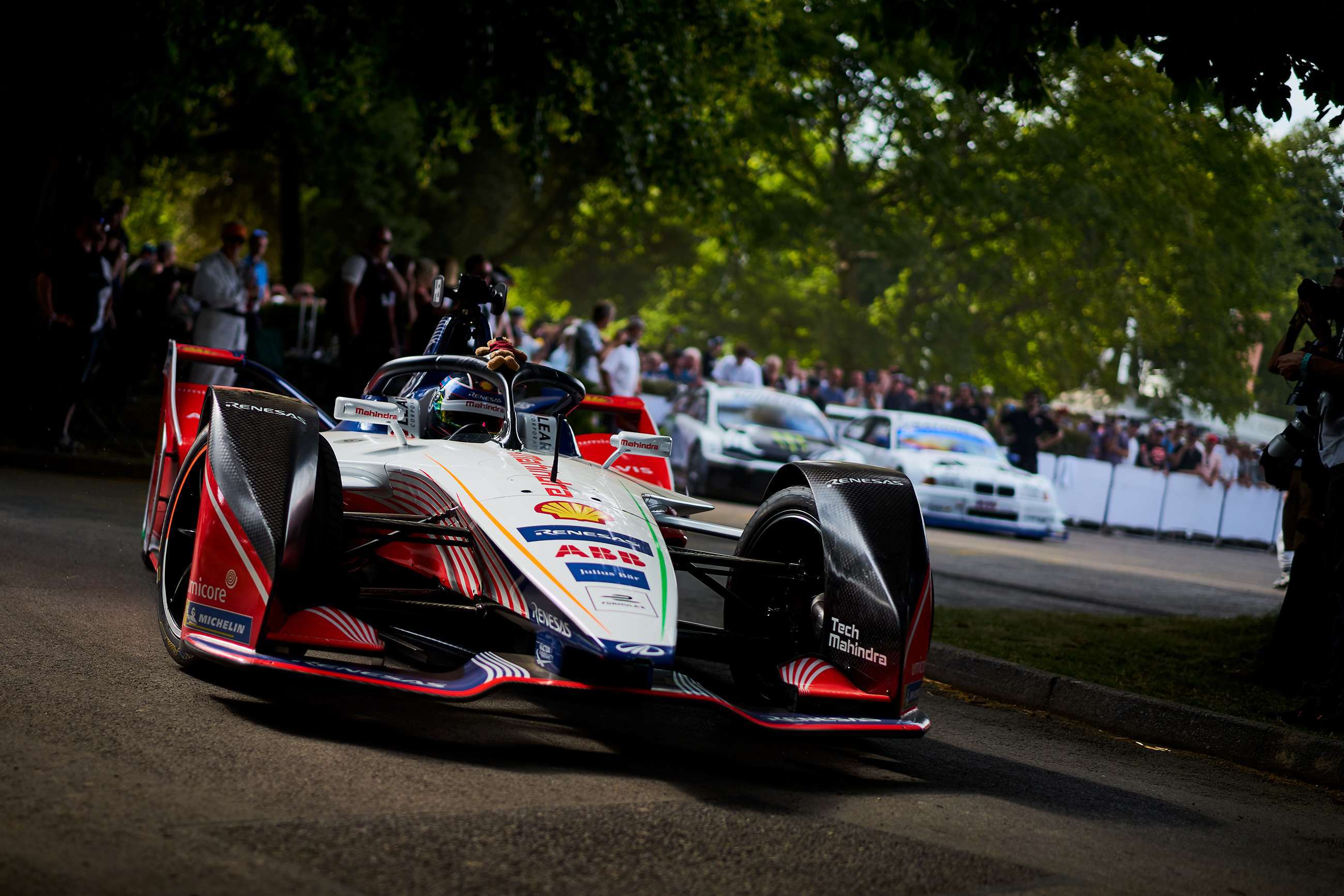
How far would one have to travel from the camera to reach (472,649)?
17.4ft

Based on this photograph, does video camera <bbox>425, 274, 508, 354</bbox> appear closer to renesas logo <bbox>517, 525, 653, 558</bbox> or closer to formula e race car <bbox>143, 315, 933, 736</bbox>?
formula e race car <bbox>143, 315, 933, 736</bbox>

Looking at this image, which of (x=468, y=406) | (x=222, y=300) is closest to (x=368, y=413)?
(x=468, y=406)

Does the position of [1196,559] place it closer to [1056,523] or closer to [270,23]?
[1056,523]

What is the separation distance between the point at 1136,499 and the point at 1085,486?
823 millimetres

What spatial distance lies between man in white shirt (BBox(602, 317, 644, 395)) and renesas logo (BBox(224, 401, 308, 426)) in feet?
39.4

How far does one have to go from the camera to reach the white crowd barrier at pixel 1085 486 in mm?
23750

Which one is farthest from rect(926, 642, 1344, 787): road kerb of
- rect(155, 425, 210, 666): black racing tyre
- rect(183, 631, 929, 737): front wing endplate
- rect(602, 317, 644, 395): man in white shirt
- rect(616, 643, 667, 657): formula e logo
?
rect(602, 317, 644, 395): man in white shirt

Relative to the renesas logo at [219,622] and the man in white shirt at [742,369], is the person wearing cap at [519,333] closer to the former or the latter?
the man in white shirt at [742,369]

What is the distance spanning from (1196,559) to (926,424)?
166 inches

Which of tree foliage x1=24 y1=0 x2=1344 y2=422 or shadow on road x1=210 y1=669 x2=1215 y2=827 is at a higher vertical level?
tree foliage x1=24 y1=0 x2=1344 y2=422

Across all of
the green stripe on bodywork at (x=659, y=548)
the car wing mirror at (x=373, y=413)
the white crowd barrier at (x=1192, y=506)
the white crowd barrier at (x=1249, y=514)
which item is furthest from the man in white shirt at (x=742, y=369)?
the green stripe on bodywork at (x=659, y=548)

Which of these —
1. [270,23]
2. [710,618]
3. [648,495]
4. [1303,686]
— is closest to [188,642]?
[648,495]

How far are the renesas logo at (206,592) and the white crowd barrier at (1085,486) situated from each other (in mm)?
20482

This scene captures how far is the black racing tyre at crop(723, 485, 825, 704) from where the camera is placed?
5.50 metres
